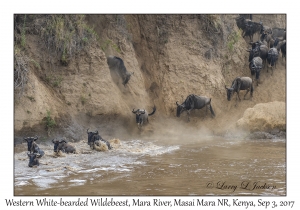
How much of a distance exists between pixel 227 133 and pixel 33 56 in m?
7.12

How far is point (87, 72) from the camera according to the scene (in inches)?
614

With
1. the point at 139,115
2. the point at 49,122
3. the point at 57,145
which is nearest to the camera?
the point at 57,145

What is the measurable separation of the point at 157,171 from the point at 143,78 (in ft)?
29.8

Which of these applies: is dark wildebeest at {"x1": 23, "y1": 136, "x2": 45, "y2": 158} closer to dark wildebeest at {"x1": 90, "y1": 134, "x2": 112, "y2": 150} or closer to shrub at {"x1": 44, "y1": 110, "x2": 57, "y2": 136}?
dark wildebeest at {"x1": 90, "y1": 134, "x2": 112, "y2": 150}

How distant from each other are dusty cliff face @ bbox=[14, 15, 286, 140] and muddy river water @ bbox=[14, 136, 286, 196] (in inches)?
62.3

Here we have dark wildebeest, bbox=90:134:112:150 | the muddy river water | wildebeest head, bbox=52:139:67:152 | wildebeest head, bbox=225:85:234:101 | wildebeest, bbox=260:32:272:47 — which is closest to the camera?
the muddy river water

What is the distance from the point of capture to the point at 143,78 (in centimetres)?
1842

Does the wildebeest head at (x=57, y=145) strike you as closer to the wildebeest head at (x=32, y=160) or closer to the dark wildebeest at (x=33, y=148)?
the dark wildebeest at (x=33, y=148)

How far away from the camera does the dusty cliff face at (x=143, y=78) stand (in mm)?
14312

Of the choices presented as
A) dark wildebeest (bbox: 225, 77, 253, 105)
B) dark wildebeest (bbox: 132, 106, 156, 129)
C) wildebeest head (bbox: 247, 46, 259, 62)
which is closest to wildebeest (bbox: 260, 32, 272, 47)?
wildebeest head (bbox: 247, 46, 259, 62)

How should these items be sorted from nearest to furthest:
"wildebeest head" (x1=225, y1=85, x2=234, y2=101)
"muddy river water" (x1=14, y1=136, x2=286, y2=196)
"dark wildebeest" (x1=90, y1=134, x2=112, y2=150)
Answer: "muddy river water" (x1=14, y1=136, x2=286, y2=196), "dark wildebeest" (x1=90, y1=134, x2=112, y2=150), "wildebeest head" (x1=225, y1=85, x2=234, y2=101)

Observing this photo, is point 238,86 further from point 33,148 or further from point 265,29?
point 33,148

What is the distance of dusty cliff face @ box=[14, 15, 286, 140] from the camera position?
47.0 feet

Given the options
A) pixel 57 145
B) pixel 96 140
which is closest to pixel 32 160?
pixel 57 145
